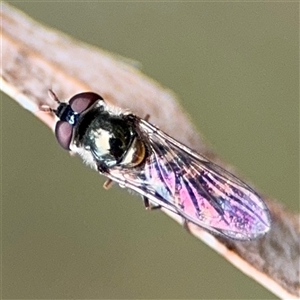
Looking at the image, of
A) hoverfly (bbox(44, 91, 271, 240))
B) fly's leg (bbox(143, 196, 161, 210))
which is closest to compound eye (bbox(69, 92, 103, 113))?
hoverfly (bbox(44, 91, 271, 240))

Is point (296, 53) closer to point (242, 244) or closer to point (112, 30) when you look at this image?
point (112, 30)

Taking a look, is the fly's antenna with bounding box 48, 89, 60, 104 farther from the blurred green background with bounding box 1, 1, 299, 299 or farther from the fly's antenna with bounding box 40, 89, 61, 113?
the blurred green background with bounding box 1, 1, 299, 299

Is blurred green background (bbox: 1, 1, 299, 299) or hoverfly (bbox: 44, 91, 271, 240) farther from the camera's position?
→ blurred green background (bbox: 1, 1, 299, 299)

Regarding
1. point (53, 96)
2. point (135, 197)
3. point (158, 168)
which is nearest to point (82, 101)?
point (53, 96)

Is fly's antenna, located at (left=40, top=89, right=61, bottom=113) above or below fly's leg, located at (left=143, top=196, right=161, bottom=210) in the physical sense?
above

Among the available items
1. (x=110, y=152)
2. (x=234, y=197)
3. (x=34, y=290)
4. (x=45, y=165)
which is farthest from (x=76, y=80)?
(x=34, y=290)

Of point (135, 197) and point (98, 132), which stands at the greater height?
point (135, 197)

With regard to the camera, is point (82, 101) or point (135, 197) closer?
point (82, 101)

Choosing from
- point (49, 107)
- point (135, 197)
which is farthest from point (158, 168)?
point (135, 197)

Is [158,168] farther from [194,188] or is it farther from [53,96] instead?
[53,96]
